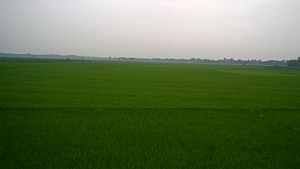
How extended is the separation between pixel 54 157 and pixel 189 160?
2917 millimetres

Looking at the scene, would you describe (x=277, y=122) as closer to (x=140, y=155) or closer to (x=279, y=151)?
(x=279, y=151)

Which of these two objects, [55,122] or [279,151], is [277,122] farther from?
[55,122]

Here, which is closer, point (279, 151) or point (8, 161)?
point (8, 161)

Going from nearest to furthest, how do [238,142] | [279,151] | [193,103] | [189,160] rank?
[189,160]
[279,151]
[238,142]
[193,103]

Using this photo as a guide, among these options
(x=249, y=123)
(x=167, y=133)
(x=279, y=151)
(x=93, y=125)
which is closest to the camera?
(x=279, y=151)

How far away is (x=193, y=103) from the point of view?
50.6ft

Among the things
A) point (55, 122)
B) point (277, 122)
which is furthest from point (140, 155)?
point (277, 122)

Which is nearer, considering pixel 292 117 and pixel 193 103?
pixel 292 117

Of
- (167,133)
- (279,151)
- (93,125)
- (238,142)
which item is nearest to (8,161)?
(93,125)

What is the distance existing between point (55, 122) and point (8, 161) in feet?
12.4

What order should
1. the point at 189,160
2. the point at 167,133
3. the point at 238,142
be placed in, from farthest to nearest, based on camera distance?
the point at 167,133, the point at 238,142, the point at 189,160

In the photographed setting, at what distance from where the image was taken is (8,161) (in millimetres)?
6391

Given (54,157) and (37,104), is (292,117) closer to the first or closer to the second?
(54,157)

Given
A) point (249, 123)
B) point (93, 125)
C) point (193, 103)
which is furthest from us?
point (193, 103)
